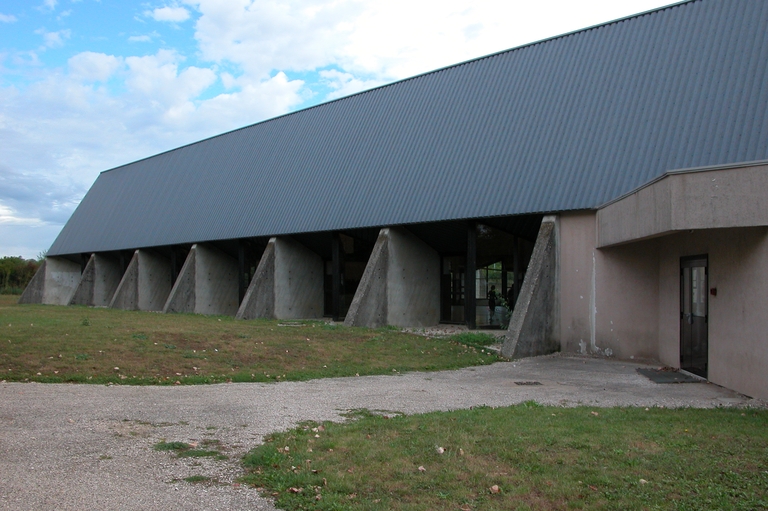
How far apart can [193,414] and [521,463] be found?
5159 mm

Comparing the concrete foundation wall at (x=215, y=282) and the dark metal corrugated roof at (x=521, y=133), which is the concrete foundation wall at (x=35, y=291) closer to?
the dark metal corrugated roof at (x=521, y=133)

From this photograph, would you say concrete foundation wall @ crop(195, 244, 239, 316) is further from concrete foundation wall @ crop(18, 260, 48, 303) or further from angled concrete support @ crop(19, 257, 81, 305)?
concrete foundation wall @ crop(18, 260, 48, 303)

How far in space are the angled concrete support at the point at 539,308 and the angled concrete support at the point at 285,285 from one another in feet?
46.7

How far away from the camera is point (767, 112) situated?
1628 centimetres

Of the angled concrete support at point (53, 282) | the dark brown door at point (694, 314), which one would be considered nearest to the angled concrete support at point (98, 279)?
the angled concrete support at point (53, 282)

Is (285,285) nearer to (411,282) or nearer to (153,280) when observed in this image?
(411,282)

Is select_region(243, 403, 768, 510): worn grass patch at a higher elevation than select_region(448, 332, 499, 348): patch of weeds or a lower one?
lower

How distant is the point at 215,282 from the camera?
35.7 metres

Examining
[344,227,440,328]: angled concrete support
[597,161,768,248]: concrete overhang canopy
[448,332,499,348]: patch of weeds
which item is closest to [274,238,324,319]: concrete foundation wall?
[344,227,440,328]: angled concrete support

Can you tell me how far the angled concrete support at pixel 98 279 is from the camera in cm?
4531

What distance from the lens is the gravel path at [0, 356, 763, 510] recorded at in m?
5.87

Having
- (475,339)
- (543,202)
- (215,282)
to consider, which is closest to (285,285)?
(215,282)

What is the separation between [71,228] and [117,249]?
10526mm

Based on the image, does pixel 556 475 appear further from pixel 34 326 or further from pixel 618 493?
pixel 34 326
